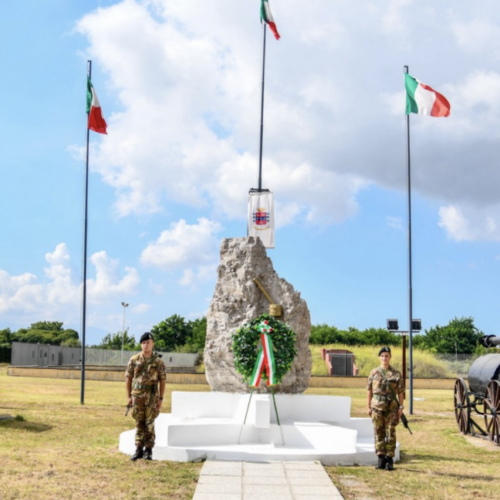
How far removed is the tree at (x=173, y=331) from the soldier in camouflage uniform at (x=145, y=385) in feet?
→ 185

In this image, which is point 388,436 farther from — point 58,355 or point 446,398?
point 58,355

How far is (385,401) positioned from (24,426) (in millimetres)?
8235

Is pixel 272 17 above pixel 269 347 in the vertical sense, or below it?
above

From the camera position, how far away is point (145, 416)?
994cm

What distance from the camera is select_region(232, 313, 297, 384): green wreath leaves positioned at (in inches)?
498

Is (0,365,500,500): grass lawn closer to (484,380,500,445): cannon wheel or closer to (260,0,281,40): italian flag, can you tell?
(484,380,500,445): cannon wheel

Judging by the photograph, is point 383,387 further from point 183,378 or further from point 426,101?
point 183,378

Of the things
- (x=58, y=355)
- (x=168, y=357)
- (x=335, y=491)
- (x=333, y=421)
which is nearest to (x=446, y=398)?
(x=333, y=421)

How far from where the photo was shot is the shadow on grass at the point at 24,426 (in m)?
14.0

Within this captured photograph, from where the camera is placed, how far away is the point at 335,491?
27.1ft

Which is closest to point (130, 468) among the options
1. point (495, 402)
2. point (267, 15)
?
point (495, 402)

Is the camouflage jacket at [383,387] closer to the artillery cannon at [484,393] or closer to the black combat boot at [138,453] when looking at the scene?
the black combat boot at [138,453]

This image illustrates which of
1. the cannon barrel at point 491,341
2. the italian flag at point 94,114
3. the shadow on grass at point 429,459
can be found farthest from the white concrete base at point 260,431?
the italian flag at point 94,114

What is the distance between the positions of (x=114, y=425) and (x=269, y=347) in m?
5.02
